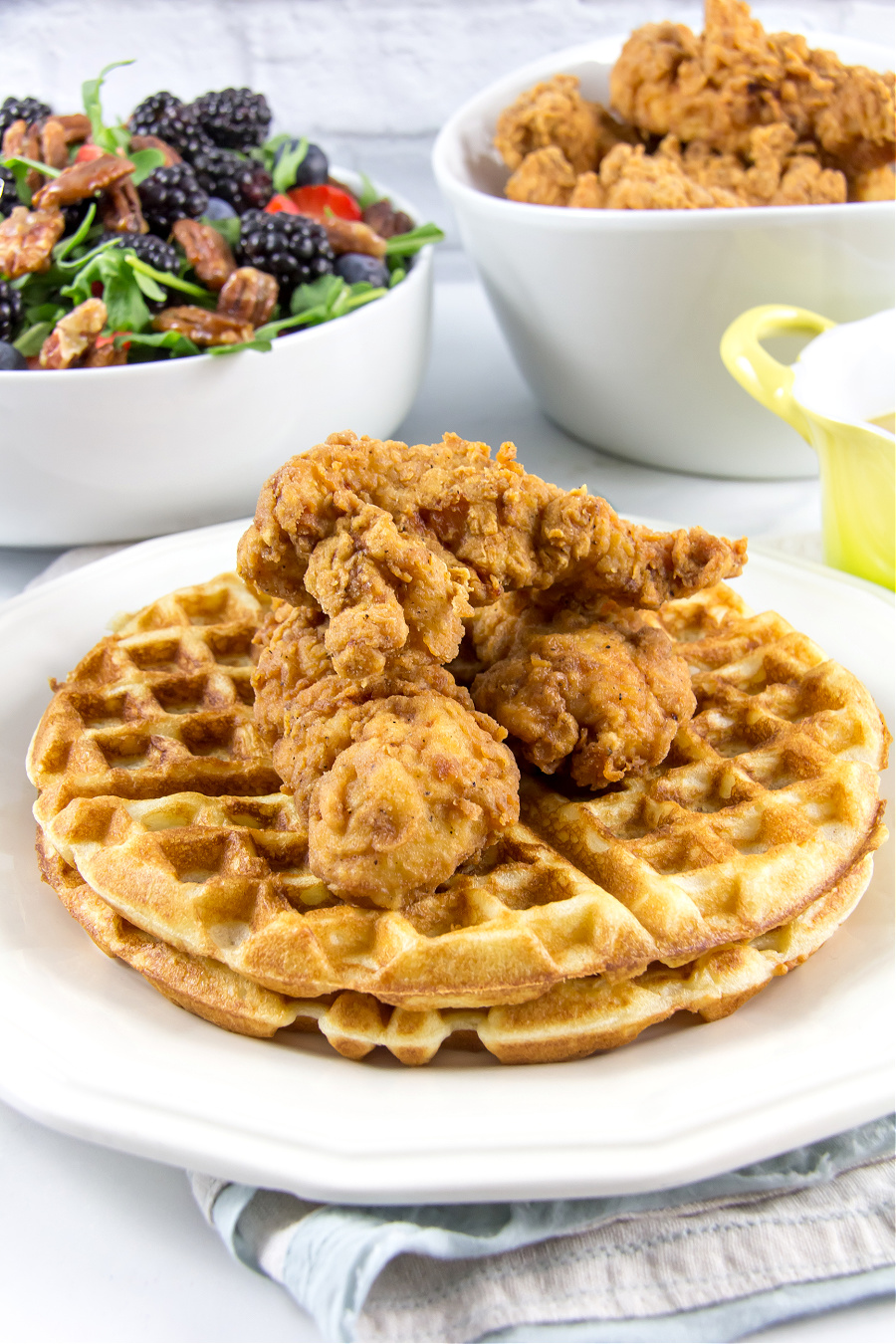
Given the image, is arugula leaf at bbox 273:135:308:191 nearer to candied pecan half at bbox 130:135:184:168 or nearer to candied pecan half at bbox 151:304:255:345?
candied pecan half at bbox 130:135:184:168

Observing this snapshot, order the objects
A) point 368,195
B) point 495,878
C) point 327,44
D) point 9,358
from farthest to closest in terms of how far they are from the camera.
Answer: point 327,44 < point 368,195 < point 9,358 < point 495,878

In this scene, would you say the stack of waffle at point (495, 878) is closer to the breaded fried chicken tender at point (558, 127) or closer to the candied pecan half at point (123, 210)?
the candied pecan half at point (123, 210)

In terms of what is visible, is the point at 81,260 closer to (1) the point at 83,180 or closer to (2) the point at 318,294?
(1) the point at 83,180

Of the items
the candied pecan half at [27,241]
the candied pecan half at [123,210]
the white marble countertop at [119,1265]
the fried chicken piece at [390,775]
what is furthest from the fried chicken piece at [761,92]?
the white marble countertop at [119,1265]

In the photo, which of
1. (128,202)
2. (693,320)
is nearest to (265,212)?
(128,202)

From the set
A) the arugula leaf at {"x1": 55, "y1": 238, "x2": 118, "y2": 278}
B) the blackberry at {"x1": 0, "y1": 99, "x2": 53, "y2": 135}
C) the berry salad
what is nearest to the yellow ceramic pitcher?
the berry salad

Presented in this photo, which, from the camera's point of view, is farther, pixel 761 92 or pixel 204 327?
pixel 761 92

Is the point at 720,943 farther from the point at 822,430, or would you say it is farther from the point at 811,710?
the point at 822,430

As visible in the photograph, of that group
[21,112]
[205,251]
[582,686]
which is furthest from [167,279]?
[582,686]
